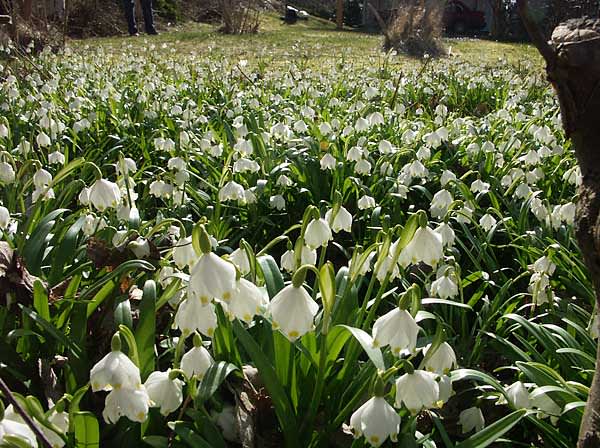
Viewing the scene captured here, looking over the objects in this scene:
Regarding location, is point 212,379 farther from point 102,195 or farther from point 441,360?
point 102,195

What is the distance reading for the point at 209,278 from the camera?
3.85 ft

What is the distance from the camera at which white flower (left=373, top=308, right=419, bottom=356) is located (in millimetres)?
1260

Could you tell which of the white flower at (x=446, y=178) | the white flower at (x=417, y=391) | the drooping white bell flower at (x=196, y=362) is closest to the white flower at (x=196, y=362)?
the drooping white bell flower at (x=196, y=362)

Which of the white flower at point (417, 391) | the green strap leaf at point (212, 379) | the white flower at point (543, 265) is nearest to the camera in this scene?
the white flower at point (417, 391)

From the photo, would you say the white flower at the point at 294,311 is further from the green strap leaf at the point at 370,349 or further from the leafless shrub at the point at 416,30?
the leafless shrub at the point at 416,30

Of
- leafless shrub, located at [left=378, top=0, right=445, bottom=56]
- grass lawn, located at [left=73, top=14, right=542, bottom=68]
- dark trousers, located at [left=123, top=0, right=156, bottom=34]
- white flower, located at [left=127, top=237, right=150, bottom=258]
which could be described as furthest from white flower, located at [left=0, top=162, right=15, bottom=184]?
dark trousers, located at [left=123, top=0, right=156, bottom=34]

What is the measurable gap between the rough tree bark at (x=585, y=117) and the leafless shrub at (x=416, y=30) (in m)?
12.2

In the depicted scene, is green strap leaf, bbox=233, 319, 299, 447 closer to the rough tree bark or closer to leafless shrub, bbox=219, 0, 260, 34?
the rough tree bark

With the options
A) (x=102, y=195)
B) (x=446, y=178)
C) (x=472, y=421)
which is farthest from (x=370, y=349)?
(x=446, y=178)

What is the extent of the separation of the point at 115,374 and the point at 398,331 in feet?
1.74

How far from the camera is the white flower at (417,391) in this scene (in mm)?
1241

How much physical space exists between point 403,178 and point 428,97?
11.4ft

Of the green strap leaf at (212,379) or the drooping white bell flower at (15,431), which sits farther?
the green strap leaf at (212,379)

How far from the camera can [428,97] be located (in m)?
6.44
